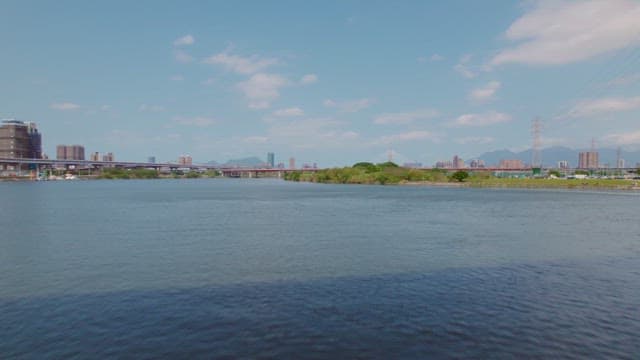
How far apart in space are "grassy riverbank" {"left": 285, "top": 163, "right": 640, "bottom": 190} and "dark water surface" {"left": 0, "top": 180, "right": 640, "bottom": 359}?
9184 cm

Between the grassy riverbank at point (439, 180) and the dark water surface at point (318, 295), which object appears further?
the grassy riverbank at point (439, 180)

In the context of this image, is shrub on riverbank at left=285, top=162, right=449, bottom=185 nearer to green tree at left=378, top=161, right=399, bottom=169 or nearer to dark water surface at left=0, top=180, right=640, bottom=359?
green tree at left=378, top=161, right=399, bottom=169

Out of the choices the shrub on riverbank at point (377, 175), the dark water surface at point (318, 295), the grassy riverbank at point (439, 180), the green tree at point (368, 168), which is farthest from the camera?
the green tree at point (368, 168)

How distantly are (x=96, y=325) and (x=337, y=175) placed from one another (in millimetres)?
140111

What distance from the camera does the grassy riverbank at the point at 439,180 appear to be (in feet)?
363

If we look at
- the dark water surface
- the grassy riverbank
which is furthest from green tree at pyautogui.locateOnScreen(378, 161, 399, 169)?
the dark water surface

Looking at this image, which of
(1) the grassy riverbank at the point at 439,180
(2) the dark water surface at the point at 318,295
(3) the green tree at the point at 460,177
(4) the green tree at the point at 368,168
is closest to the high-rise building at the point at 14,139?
(1) the grassy riverbank at the point at 439,180

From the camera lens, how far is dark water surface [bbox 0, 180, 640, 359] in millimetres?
10797

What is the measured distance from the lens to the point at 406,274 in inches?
698

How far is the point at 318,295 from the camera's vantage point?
48.4ft

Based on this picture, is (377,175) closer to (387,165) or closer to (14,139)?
(387,165)

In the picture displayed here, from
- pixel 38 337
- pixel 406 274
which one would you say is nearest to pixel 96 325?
pixel 38 337

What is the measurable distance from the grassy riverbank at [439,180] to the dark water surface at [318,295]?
91840mm

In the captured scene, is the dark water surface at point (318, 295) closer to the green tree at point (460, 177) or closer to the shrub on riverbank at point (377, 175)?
the green tree at point (460, 177)
